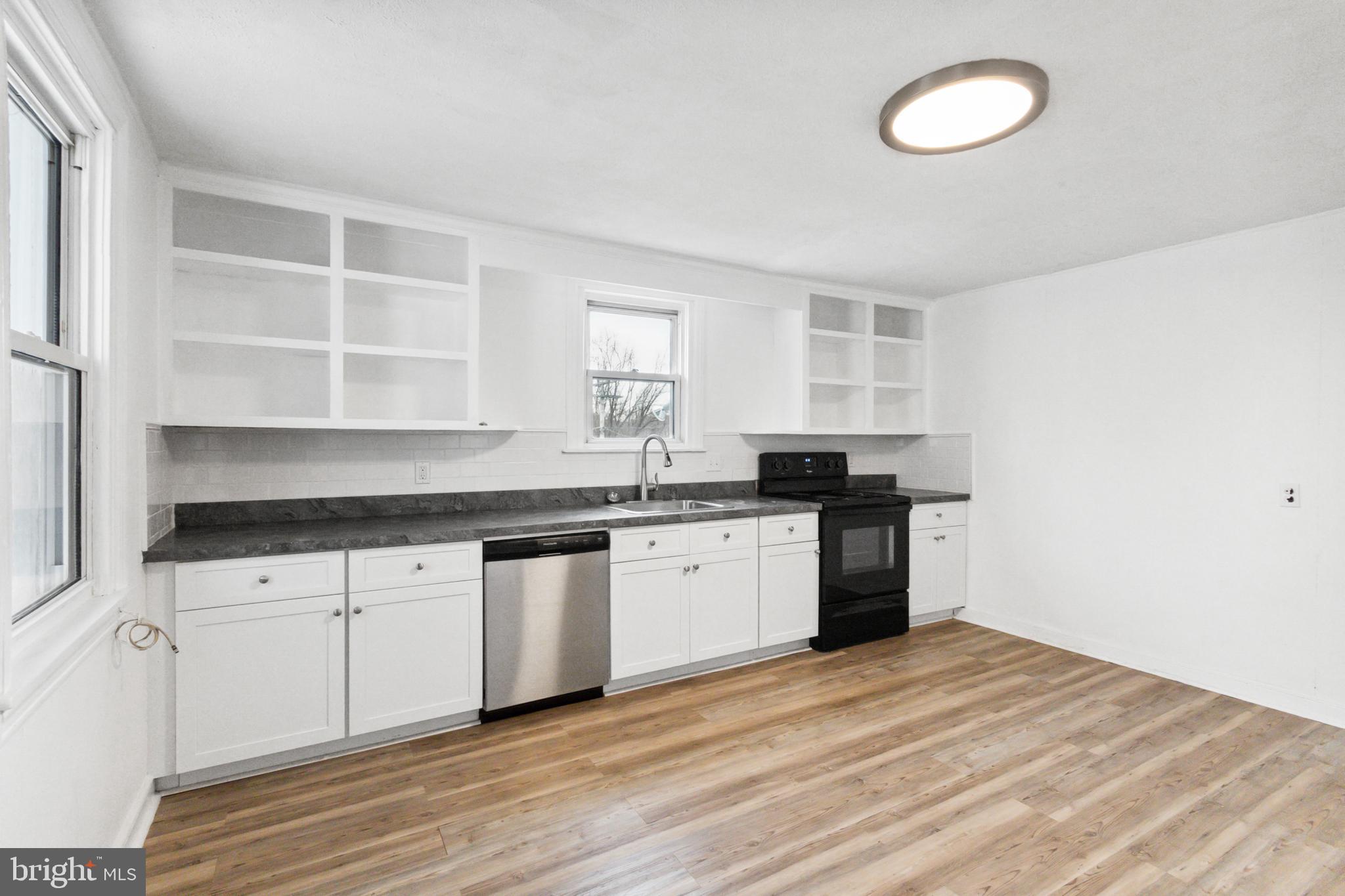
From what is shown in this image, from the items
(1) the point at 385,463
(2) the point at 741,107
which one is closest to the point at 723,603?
(1) the point at 385,463

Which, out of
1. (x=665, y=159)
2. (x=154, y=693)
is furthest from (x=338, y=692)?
(x=665, y=159)

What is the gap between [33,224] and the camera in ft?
5.26

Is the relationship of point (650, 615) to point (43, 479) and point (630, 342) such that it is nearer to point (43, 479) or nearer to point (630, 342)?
point (630, 342)

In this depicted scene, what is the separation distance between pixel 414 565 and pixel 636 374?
181 centimetres

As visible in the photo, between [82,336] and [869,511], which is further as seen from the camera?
[869,511]

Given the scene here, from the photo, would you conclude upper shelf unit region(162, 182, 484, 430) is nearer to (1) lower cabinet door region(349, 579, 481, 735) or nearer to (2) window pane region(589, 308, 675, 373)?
(1) lower cabinet door region(349, 579, 481, 735)

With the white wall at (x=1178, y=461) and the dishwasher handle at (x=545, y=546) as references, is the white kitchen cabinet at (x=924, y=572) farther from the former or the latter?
the dishwasher handle at (x=545, y=546)

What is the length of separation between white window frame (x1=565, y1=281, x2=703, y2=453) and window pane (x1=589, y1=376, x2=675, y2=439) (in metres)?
0.03

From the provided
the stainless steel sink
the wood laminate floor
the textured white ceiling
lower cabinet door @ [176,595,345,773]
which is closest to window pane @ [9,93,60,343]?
the textured white ceiling

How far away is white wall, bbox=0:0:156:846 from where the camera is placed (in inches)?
53.1

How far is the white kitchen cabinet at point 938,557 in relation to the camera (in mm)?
4395

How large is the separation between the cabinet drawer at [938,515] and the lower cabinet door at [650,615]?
1.81 meters

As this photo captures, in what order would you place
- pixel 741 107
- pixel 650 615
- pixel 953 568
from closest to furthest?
1. pixel 741 107
2. pixel 650 615
3. pixel 953 568


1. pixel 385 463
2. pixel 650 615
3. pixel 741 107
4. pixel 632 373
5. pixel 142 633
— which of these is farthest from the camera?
pixel 632 373
